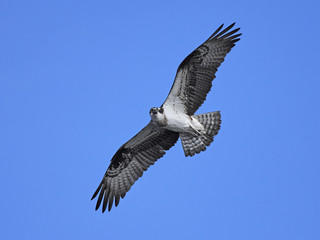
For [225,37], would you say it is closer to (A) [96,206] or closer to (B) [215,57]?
(B) [215,57]

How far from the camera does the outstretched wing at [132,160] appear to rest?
1077 cm

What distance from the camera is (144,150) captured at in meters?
10.9

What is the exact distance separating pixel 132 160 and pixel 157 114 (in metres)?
1.62

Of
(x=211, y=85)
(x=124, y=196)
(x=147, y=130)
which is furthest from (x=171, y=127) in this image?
(x=124, y=196)

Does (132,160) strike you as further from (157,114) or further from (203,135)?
(203,135)

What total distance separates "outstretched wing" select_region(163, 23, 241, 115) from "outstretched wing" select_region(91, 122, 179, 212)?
1061mm

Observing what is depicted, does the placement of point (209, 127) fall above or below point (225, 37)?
below

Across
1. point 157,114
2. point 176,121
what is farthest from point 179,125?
point 157,114

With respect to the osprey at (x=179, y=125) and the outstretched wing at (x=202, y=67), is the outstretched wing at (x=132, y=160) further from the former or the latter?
the outstretched wing at (x=202, y=67)

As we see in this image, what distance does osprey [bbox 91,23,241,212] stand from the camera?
394 inches

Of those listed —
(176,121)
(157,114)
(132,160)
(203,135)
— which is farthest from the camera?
(132,160)

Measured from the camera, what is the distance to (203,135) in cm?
1036

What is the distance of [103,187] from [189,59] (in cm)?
360

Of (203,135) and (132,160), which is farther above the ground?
(132,160)
